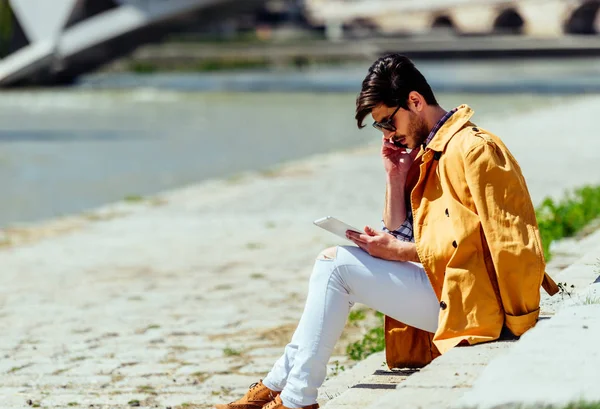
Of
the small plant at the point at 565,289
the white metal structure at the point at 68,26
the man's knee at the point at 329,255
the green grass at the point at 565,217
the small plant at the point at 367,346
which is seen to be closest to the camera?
the man's knee at the point at 329,255

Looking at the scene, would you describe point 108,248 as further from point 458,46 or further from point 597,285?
point 458,46

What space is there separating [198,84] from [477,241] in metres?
39.6

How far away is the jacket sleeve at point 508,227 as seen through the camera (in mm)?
4039

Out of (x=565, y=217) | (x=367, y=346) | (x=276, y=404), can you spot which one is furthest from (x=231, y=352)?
(x=565, y=217)

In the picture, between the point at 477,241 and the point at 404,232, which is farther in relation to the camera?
the point at 404,232

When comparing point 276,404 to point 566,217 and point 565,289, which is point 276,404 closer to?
point 565,289

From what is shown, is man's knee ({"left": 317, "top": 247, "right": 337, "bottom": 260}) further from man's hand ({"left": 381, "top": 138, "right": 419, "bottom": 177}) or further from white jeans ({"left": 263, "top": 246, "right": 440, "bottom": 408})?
man's hand ({"left": 381, "top": 138, "right": 419, "bottom": 177})

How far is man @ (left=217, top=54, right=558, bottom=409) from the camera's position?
408 cm

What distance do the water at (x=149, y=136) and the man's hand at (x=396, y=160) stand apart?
897 cm

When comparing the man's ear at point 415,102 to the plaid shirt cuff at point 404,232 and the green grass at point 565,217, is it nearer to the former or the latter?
the plaid shirt cuff at point 404,232

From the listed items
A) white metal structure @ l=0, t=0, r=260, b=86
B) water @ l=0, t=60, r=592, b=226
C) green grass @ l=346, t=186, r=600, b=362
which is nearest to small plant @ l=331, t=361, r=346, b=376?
green grass @ l=346, t=186, r=600, b=362

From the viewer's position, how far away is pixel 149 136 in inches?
926

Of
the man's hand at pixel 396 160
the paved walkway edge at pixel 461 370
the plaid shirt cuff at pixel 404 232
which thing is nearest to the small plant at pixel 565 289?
the paved walkway edge at pixel 461 370

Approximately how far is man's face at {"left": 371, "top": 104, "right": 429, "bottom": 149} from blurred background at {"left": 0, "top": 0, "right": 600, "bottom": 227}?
9.11 m
